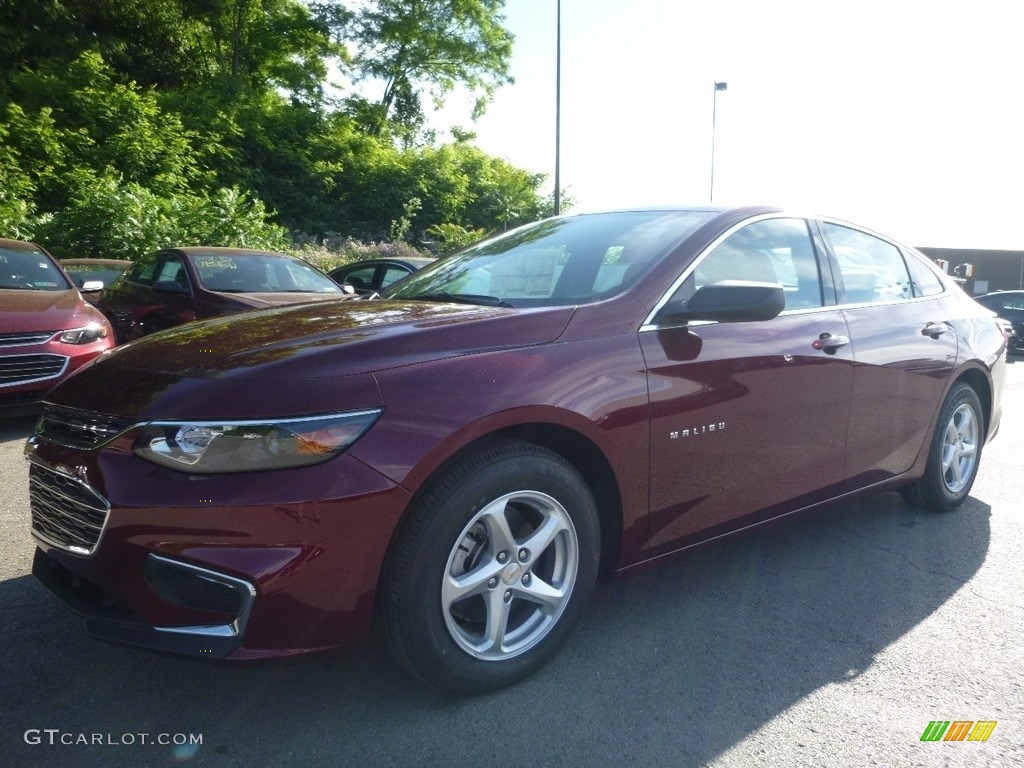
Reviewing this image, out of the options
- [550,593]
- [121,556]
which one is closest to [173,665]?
[121,556]

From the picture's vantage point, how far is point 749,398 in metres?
3.23

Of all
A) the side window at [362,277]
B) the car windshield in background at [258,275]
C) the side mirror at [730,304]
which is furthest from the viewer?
the side window at [362,277]

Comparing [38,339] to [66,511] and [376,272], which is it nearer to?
[66,511]

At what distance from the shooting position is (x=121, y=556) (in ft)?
7.47

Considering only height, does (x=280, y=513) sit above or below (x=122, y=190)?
below

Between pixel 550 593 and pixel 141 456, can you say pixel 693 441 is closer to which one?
pixel 550 593

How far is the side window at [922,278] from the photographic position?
448 centimetres

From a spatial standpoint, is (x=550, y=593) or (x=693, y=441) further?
(x=693, y=441)

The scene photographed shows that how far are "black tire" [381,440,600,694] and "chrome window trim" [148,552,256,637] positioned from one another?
371 millimetres

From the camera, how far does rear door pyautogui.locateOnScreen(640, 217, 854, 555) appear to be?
9.89ft

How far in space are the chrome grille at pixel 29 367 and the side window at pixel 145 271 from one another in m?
3.04

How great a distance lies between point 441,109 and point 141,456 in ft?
121

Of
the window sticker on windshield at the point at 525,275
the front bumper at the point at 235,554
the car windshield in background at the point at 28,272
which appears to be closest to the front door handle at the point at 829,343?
the window sticker on windshield at the point at 525,275

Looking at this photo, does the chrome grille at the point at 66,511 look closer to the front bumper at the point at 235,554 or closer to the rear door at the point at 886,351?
the front bumper at the point at 235,554
